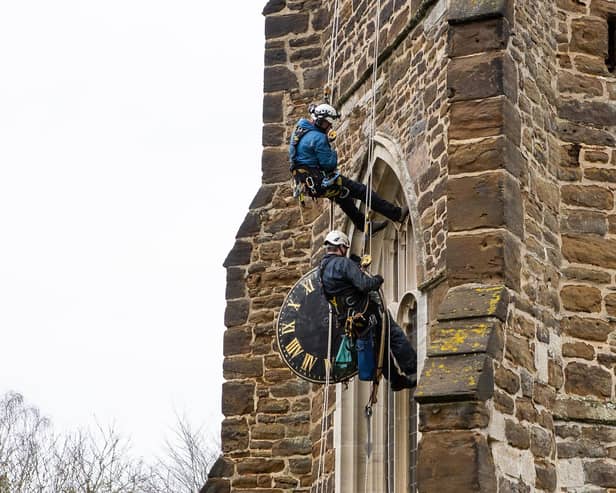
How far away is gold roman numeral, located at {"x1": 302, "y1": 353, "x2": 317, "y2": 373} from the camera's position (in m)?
15.9

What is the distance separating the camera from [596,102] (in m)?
14.8

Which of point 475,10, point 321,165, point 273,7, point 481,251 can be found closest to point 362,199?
point 321,165

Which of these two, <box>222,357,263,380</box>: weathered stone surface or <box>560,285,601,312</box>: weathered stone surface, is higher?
<box>222,357,263,380</box>: weathered stone surface

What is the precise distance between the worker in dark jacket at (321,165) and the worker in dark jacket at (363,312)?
2.97 feet

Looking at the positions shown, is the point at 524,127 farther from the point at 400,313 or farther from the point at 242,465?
the point at 242,465

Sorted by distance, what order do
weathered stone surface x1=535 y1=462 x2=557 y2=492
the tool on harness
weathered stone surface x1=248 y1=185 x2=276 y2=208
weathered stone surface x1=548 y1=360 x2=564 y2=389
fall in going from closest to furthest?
1. weathered stone surface x1=535 y1=462 x2=557 y2=492
2. weathered stone surface x1=548 y1=360 x2=564 y2=389
3. the tool on harness
4. weathered stone surface x1=248 y1=185 x2=276 y2=208

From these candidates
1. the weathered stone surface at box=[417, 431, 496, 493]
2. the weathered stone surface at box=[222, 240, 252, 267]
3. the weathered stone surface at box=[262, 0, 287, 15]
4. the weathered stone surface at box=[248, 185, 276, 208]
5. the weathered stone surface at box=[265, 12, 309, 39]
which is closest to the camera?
the weathered stone surface at box=[417, 431, 496, 493]

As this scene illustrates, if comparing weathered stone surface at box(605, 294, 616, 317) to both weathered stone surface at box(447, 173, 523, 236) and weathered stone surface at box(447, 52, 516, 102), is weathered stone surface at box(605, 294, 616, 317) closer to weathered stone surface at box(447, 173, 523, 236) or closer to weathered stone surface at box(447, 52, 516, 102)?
weathered stone surface at box(447, 173, 523, 236)

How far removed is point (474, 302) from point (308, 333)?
309cm

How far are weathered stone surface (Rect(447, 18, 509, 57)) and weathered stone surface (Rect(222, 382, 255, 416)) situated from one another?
5527 millimetres

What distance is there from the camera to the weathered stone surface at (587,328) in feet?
46.2

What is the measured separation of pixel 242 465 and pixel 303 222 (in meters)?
2.66

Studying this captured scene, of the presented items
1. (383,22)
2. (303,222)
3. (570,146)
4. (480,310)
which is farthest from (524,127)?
(303,222)

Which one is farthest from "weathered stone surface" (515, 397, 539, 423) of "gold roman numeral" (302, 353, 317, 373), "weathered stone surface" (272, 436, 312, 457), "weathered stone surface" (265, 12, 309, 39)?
"weathered stone surface" (265, 12, 309, 39)
